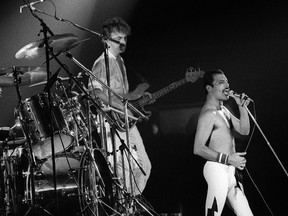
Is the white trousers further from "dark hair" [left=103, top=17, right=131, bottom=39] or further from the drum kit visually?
"dark hair" [left=103, top=17, right=131, bottom=39]

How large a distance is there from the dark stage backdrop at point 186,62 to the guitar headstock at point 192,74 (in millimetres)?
451

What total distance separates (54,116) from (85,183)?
78 cm

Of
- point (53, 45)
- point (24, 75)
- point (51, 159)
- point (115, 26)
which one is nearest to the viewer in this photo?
point (53, 45)

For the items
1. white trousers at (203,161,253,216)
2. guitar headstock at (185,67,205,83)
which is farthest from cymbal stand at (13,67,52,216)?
guitar headstock at (185,67,205,83)

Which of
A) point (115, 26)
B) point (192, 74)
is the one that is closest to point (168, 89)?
point (192, 74)

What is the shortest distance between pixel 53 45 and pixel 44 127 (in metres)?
0.93

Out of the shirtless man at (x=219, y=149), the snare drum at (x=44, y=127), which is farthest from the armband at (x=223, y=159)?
the snare drum at (x=44, y=127)

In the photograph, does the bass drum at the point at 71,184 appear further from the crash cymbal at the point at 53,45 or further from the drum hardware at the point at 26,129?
the crash cymbal at the point at 53,45

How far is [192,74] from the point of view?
6570 millimetres

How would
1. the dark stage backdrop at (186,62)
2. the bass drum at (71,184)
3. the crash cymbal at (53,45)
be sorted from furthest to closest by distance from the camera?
1. the dark stage backdrop at (186,62)
2. the bass drum at (71,184)
3. the crash cymbal at (53,45)

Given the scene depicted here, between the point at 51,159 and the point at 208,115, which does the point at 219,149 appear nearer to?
the point at 208,115

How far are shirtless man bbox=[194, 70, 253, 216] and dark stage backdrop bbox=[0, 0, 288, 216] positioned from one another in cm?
144

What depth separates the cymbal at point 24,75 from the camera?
17.3ft

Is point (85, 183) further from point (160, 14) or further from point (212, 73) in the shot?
point (160, 14)
